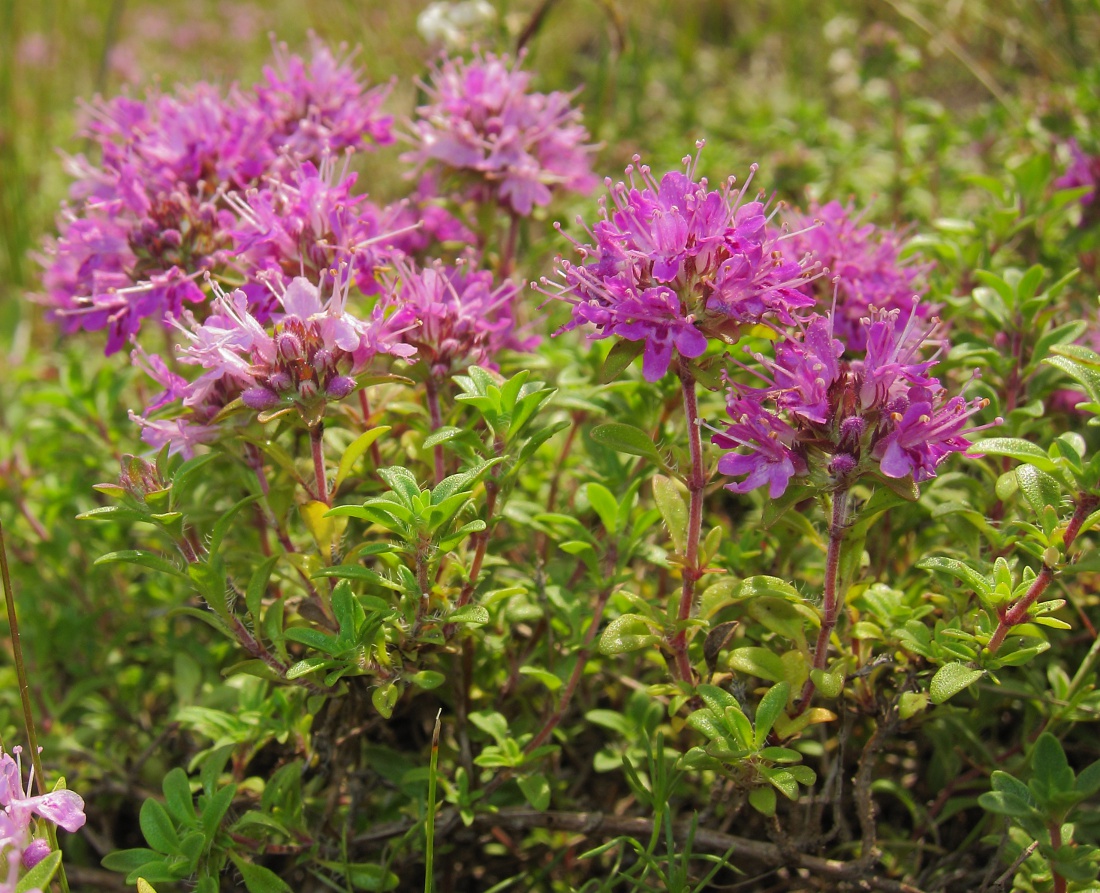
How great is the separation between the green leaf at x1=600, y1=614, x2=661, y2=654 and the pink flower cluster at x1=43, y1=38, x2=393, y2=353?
1.24m

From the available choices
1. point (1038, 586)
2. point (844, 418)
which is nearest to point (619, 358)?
point (844, 418)

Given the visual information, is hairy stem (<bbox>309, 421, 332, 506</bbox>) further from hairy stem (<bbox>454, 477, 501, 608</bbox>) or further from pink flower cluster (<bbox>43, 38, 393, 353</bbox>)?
pink flower cluster (<bbox>43, 38, 393, 353</bbox>)

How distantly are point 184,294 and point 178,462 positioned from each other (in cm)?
43

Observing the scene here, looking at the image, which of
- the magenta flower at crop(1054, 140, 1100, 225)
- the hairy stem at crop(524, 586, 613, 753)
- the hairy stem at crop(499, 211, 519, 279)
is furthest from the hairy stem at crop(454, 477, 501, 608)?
the magenta flower at crop(1054, 140, 1100, 225)

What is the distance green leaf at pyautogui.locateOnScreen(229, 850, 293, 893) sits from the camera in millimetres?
2018

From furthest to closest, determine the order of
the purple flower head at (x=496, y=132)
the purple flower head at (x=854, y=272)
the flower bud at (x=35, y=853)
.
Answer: the purple flower head at (x=496, y=132)
the purple flower head at (x=854, y=272)
the flower bud at (x=35, y=853)

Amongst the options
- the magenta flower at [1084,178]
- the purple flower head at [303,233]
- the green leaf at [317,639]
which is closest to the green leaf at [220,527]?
the green leaf at [317,639]

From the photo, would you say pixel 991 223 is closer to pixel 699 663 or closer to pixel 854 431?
pixel 854 431

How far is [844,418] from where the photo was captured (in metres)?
1.79

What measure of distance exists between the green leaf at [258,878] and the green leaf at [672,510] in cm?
109

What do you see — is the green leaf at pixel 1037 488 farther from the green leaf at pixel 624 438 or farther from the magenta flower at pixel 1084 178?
the magenta flower at pixel 1084 178

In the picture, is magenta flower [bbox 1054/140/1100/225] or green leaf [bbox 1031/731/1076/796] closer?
green leaf [bbox 1031/731/1076/796]

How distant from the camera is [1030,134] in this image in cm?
365

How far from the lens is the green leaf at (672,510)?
2092 millimetres
